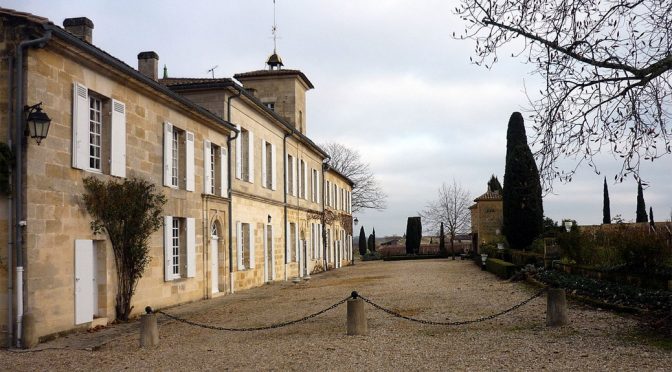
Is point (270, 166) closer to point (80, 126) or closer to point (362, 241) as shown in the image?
point (80, 126)

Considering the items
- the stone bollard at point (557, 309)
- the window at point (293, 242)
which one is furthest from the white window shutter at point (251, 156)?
the stone bollard at point (557, 309)

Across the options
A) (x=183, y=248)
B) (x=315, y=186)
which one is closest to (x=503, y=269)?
(x=183, y=248)

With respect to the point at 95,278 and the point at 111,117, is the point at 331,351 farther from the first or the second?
the point at 111,117

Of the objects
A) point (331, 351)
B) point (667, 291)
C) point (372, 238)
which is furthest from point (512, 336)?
point (372, 238)

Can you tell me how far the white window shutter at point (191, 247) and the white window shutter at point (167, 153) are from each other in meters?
1.43

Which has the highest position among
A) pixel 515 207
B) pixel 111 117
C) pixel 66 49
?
pixel 66 49

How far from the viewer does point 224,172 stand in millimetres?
19562

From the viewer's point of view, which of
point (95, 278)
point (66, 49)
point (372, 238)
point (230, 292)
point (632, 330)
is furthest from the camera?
point (372, 238)

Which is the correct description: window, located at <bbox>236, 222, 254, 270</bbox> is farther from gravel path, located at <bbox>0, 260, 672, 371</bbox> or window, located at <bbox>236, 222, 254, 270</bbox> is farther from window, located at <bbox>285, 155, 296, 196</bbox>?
gravel path, located at <bbox>0, 260, 672, 371</bbox>

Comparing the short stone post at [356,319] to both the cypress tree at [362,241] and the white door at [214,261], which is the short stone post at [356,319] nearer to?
the white door at [214,261]

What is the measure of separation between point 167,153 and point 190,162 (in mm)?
1341

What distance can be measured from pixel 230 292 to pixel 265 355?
434 inches

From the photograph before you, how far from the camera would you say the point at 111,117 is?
41.4 ft

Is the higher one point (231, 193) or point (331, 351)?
point (231, 193)
